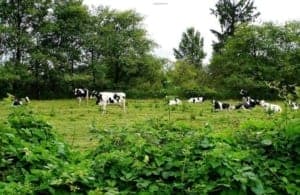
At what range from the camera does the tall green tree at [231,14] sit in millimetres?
61969

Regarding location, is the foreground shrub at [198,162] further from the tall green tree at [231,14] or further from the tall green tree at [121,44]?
the tall green tree at [231,14]

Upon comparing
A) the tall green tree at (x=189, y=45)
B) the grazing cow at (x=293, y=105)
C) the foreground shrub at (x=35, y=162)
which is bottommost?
the foreground shrub at (x=35, y=162)

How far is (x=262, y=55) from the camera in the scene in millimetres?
49344

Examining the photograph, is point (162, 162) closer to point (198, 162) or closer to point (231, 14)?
point (198, 162)

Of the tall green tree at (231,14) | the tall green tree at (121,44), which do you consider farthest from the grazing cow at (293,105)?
the tall green tree at (231,14)

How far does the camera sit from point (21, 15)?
4638 centimetres

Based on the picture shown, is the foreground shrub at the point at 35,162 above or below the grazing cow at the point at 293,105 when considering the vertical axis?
below

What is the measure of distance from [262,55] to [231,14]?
547 inches

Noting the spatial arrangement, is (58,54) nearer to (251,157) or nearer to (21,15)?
(21,15)

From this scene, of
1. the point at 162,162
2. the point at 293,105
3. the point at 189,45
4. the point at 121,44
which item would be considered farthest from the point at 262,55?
the point at 162,162

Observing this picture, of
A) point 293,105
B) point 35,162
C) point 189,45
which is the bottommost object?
point 35,162

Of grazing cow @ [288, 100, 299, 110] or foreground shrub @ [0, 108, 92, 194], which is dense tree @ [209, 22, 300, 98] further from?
foreground shrub @ [0, 108, 92, 194]

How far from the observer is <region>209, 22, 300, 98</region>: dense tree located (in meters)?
47.1

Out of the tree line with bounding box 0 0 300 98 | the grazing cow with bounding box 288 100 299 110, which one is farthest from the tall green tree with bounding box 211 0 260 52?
the grazing cow with bounding box 288 100 299 110
